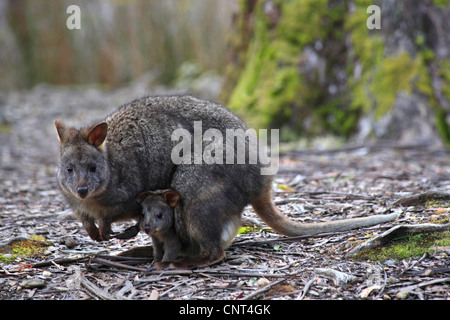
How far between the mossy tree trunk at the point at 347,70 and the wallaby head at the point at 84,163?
4283 mm

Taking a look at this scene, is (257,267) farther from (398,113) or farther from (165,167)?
(398,113)

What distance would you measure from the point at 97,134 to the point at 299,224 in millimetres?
1904

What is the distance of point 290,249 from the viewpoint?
4.31 meters

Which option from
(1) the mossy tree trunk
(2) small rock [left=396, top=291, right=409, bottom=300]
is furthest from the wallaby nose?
(1) the mossy tree trunk

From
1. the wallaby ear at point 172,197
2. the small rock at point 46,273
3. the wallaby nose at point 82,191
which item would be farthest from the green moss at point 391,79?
the small rock at point 46,273

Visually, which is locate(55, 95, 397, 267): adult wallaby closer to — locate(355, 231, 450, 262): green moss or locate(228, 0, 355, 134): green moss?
locate(355, 231, 450, 262): green moss


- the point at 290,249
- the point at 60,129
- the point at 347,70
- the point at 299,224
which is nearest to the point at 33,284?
the point at 60,129

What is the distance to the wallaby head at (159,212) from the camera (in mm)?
4141

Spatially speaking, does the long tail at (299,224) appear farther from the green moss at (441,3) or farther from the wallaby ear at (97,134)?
the green moss at (441,3)

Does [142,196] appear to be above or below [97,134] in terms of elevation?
below

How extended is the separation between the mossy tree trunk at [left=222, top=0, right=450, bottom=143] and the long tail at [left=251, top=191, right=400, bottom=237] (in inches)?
132

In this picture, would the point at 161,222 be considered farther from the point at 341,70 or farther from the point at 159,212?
the point at 341,70

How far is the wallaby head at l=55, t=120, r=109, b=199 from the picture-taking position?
412 centimetres

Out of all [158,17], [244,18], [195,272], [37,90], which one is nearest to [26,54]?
[37,90]
